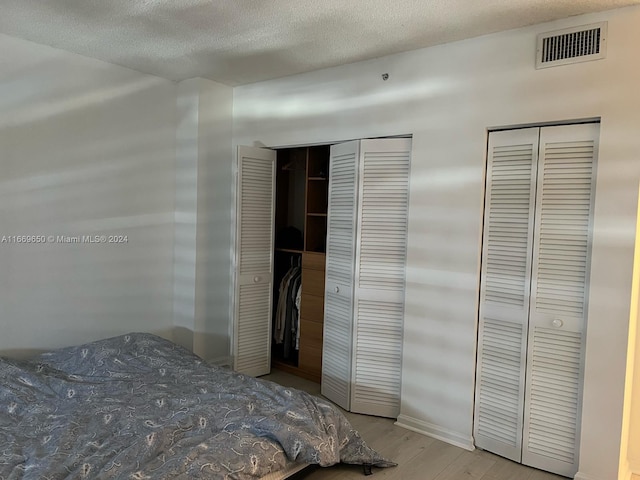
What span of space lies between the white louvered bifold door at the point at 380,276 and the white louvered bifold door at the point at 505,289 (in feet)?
1.84

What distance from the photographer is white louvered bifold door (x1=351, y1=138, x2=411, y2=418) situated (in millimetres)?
3115

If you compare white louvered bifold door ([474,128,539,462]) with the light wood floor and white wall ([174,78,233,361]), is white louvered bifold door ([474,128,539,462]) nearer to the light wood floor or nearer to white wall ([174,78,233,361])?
the light wood floor

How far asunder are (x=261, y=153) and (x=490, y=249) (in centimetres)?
202

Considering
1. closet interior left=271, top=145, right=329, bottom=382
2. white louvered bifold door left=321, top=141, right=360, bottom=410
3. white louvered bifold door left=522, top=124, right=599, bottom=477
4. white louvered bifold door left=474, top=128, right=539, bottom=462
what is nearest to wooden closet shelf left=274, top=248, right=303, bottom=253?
closet interior left=271, top=145, right=329, bottom=382

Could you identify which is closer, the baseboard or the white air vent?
the white air vent

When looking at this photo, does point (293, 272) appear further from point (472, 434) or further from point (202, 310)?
point (472, 434)

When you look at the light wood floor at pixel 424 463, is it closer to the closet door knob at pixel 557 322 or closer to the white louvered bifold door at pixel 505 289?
the white louvered bifold door at pixel 505 289

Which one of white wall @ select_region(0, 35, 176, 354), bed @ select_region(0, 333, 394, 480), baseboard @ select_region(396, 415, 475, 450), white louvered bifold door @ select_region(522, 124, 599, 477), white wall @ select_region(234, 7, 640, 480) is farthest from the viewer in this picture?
white wall @ select_region(0, 35, 176, 354)

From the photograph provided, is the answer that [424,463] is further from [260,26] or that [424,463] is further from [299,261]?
[260,26]

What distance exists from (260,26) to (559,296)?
232 centimetres

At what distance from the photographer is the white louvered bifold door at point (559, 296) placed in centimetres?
244

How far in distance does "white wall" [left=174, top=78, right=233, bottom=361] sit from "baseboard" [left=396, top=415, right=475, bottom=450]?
1.74 metres

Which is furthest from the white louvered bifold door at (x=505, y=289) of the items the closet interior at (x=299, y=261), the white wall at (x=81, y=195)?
the white wall at (x=81, y=195)

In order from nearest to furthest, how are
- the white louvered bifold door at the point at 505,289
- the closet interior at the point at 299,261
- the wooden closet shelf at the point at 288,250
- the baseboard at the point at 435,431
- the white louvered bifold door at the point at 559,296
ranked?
the white louvered bifold door at the point at 559,296
the white louvered bifold door at the point at 505,289
the baseboard at the point at 435,431
the closet interior at the point at 299,261
the wooden closet shelf at the point at 288,250
